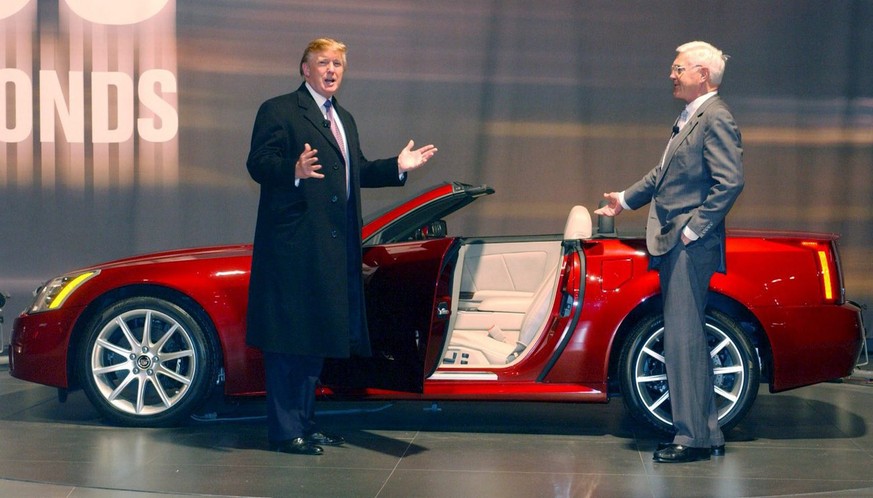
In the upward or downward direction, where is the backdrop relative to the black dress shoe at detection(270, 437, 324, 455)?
upward

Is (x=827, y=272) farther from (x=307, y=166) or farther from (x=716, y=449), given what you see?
(x=307, y=166)

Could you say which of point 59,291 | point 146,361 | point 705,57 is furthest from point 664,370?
point 59,291

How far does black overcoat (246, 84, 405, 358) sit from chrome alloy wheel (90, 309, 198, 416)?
656 millimetres

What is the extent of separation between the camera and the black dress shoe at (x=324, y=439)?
4.53m

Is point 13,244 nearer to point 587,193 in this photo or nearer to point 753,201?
point 587,193

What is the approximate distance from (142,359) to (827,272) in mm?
2969

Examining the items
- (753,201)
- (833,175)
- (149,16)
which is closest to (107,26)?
(149,16)

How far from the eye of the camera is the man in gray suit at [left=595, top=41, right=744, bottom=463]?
4.19 m

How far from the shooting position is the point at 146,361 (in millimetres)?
4875

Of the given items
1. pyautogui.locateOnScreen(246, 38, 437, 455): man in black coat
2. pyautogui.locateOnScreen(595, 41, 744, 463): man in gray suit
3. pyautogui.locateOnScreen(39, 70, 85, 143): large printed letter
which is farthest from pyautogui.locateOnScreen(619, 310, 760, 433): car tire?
pyautogui.locateOnScreen(39, 70, 85, 143): large printed letter

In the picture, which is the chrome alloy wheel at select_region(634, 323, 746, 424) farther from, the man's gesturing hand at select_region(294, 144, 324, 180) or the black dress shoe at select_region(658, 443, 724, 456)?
the man's gesturing hand at select_region(294, 144, 324, 180)

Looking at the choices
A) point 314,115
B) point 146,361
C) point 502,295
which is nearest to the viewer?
point 314,115

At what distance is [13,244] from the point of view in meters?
7.77

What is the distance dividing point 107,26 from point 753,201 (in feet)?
15.1
